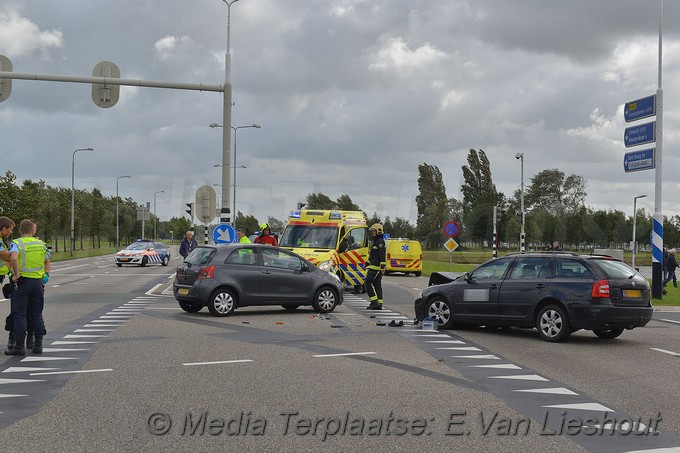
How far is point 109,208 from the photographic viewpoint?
98.5 meters

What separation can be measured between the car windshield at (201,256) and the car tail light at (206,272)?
0.63 ft

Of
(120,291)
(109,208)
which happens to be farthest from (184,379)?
(109,208)

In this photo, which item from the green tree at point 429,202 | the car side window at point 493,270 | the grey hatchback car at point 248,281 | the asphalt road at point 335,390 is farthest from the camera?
the green tree at point 429,202

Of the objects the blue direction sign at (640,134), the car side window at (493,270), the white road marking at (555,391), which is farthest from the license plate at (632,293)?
the blue direction sign at (640,134)

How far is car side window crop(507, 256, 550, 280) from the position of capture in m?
13.6

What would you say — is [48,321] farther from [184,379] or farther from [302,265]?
[184,379]

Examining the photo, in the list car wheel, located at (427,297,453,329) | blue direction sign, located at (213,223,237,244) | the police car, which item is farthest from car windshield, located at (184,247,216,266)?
the police car

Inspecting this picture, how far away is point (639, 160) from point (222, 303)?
46.9 feet

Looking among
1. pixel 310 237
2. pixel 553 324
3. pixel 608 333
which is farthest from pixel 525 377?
pixel 310 237

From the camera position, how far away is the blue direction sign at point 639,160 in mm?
23719

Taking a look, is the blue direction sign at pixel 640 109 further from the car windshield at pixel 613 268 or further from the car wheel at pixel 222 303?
the car wheel at pixel 222 303

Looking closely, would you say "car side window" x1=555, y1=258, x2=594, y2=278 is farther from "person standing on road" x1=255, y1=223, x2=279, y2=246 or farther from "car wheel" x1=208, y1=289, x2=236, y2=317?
"person standing on road" x1=255, y1=223, x2=279, y2=246

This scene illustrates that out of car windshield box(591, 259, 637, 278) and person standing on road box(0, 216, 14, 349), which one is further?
car windshield box(591, 259, 637, 278)

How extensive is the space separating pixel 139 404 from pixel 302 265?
1064 cm
